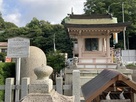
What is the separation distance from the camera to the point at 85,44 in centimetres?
1620

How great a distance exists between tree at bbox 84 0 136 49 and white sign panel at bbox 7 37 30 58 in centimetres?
3417

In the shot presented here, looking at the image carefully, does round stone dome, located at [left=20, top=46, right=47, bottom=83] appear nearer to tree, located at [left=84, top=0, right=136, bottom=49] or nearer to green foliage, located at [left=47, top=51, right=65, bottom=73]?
green foliage, located at [left=47, top=51, right=65, bottom=73]

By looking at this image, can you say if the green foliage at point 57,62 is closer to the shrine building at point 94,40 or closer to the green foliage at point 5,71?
the shrine building at point 94,40

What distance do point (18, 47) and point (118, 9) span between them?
38.3 meters

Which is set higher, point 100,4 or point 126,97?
point 100,4

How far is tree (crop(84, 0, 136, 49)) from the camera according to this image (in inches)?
1640

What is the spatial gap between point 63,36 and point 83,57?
35636 mm

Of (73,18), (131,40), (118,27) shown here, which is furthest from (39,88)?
(131,40)

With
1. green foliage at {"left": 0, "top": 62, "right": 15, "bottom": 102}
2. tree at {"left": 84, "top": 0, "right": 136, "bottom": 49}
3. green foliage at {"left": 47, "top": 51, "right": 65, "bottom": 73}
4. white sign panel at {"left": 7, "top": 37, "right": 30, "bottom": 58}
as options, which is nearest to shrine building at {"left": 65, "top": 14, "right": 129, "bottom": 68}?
green foliage at {"left": 47, "top": 51, "right": 65, "bottom": 73}

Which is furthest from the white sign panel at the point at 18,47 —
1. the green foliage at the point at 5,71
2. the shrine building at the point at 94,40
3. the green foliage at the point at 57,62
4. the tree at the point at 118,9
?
the tree at the point at 118,9

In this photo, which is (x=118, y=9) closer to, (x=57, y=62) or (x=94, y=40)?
(x=94, y=40)

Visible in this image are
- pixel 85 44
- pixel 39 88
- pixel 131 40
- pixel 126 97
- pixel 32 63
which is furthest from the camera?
pixel 131 40

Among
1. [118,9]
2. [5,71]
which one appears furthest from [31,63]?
[118,9]

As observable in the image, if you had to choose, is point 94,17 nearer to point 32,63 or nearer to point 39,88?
point 32,63
